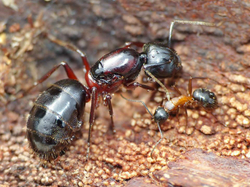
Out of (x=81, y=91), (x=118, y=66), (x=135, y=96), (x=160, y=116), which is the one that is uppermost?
(x=118, y=66)

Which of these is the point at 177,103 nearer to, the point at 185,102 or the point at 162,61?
the point at 185,102

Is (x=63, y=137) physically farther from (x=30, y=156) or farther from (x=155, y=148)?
(x=155, y=148)

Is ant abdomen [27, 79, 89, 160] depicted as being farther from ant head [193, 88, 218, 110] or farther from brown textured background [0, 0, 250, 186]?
ant head [193, 88, 218, 110]

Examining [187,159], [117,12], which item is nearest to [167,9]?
[117,12]

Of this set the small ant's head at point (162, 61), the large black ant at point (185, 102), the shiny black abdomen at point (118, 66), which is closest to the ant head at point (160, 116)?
the large black ant at point (185, 102)

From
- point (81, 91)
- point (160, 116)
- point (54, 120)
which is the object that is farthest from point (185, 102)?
point (54, 120)
